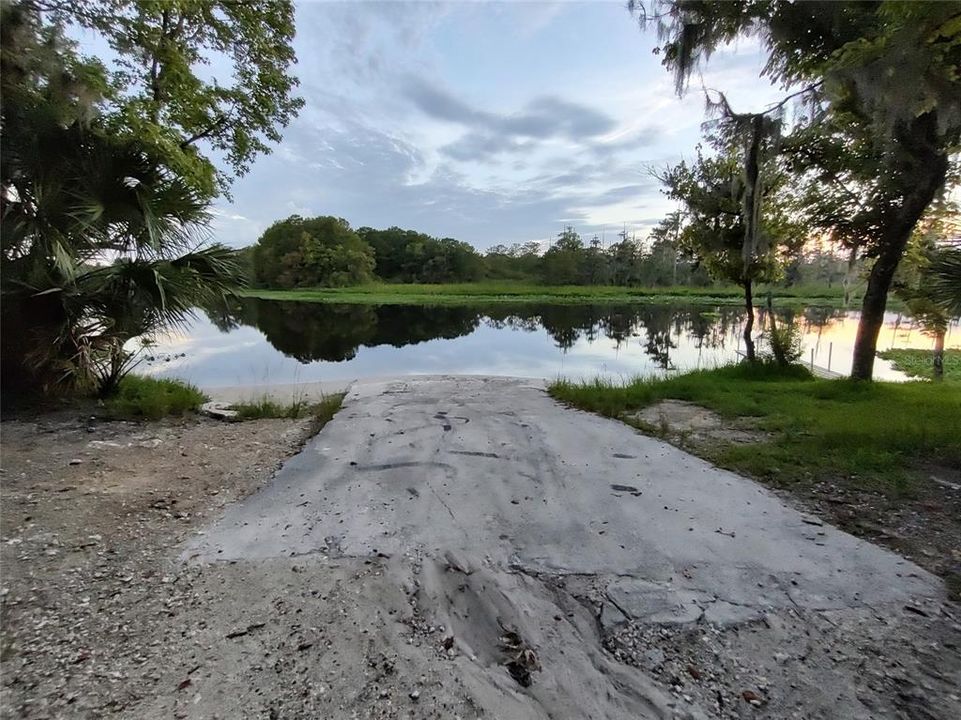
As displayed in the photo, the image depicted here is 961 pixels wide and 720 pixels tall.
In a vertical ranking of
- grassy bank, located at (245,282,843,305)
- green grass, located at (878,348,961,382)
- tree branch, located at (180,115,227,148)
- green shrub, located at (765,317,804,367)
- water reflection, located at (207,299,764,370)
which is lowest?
green grass, located at (878,348,961,382)

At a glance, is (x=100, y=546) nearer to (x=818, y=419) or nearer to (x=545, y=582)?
(x=545, y=582)

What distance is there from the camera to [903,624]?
228cm

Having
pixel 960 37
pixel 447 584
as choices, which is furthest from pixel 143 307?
pixel 960 37

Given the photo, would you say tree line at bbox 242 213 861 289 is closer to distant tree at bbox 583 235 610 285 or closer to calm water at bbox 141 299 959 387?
distant tree at bbox 583 235 610 285

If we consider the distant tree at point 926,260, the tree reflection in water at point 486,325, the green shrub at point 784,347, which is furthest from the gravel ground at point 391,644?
the tree reflection in water at point 486,325

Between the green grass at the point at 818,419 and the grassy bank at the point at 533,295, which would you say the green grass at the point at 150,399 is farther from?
the grassy bank at the point at 533,295

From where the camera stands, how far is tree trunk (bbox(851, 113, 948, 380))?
20.8 ft

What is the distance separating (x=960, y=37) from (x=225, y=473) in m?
6.87

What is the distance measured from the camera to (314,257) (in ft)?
201

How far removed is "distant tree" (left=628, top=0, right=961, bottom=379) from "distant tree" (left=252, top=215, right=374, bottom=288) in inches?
2301

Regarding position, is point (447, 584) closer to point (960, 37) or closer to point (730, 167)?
point (960, 37)

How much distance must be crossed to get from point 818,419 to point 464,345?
50.5ft

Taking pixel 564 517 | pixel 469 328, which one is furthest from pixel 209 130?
pixel 469 328

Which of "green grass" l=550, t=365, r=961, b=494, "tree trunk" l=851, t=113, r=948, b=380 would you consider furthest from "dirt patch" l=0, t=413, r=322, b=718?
"tree trunk" l=851, t=113, r=948, b=380
